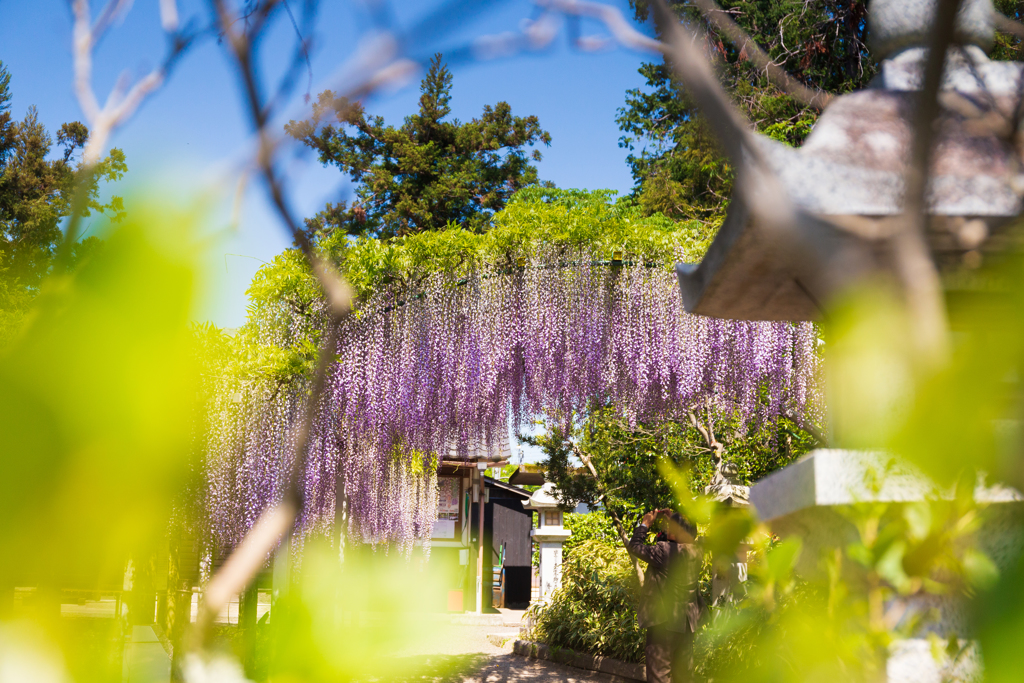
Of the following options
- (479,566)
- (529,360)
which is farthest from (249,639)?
(479,566)

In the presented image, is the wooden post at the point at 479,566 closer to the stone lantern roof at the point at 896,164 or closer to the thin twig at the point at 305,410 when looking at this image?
the stone lantern roof at the point at 896,164

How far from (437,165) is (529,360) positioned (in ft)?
57.0

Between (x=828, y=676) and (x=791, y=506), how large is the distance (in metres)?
1.15

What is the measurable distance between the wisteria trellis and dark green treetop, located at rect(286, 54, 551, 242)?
51.7ft

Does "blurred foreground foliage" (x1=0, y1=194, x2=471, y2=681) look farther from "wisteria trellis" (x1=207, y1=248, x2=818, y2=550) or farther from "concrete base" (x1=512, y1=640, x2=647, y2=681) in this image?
"concrete base" (x1=512, y1=640, x2=647, y2=681)

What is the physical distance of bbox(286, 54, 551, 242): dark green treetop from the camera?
23.6 m

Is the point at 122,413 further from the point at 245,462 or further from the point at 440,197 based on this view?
the point at 440,197

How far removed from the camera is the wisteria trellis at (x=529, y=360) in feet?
24.3

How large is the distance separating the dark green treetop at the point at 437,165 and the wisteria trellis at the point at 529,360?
51.7ft

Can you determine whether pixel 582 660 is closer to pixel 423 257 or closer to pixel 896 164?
pixel 423 257

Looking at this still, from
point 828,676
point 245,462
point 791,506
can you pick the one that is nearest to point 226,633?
point 828,676

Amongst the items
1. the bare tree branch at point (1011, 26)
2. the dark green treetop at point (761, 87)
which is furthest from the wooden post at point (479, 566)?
the bare tree branch at point (1011, 26)

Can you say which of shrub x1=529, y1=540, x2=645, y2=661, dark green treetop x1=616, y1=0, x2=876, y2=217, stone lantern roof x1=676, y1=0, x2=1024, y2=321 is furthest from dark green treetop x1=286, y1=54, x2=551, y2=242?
stone lantern roof x1=676, y1=0, x2=1024, y2=321

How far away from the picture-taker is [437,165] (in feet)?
78.6
